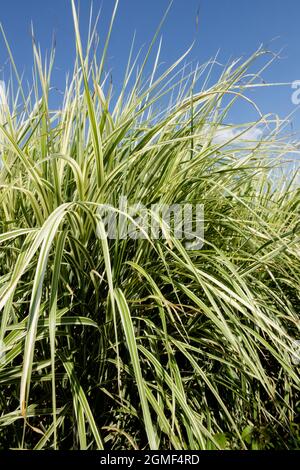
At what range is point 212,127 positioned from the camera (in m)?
1.71

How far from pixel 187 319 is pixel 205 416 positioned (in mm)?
280

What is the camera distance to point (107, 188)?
126cm

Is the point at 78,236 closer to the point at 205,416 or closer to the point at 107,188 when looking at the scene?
the point at 107,188

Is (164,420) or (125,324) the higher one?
(125,324)

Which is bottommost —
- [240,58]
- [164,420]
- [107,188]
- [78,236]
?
[164,420]
